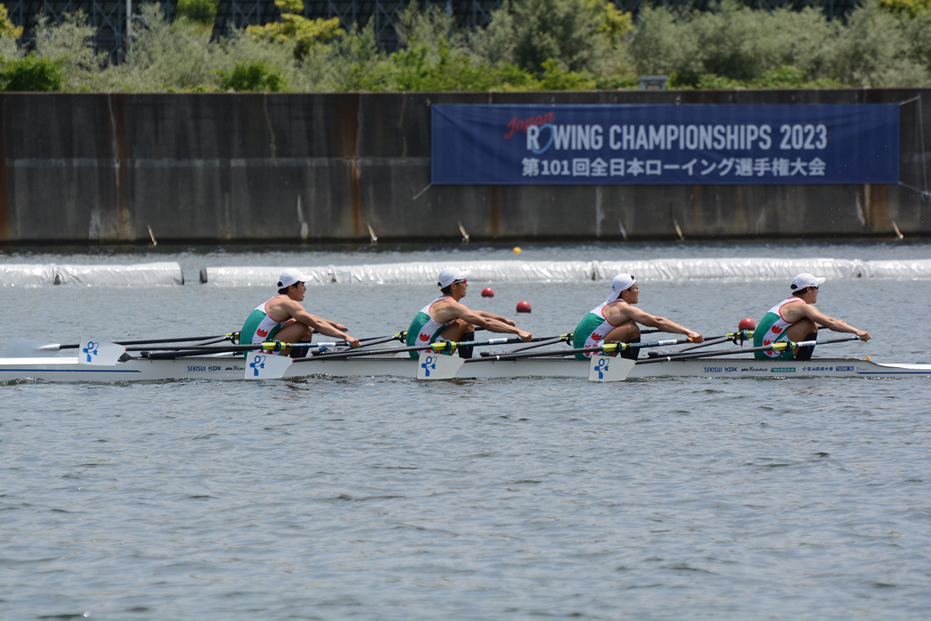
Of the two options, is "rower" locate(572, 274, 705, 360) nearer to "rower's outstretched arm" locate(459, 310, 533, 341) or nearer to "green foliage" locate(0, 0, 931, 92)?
"rower's outstretched arm" locate(459, 310, 533, 341)

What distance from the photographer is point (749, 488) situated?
10.6m

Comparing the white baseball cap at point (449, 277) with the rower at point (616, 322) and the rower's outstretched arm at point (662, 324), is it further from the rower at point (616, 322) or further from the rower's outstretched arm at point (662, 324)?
the rower's outstretched arm at point (662, 324)

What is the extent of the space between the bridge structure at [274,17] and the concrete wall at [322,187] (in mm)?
23280

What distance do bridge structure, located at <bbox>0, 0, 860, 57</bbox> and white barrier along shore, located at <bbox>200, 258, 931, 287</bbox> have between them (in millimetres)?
30846

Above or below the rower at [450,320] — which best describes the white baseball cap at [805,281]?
above

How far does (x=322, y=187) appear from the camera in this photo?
3494cm

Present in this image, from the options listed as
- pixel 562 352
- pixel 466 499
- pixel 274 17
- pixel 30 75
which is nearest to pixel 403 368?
pixel 562 352

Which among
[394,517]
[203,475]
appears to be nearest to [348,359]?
[203,475]

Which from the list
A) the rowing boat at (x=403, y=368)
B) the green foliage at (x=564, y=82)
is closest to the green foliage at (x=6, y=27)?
the green foliage at (x=564, y=82)

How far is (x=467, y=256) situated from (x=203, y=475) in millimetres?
21636

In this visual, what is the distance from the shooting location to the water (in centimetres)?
814

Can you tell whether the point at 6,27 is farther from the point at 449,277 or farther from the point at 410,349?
the point at 410,349

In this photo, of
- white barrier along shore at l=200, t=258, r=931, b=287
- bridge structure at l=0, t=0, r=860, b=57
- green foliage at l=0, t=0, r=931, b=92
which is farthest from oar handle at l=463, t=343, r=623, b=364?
bridge structure at l=0, t=0, r=860, b=57

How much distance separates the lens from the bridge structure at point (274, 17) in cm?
5741
